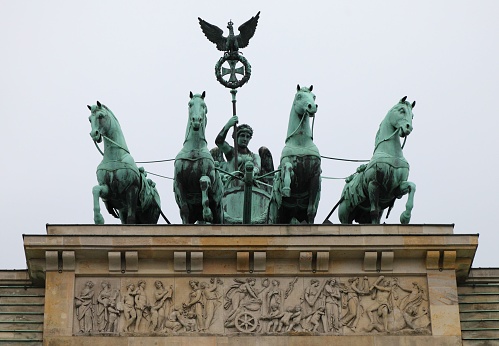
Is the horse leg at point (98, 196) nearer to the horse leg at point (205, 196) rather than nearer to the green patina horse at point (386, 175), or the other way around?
the horse leg at point (205, 196)

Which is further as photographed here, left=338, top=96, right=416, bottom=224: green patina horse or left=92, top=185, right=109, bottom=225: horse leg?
left=338, top=96, right=416, bottom=224: green patina horse

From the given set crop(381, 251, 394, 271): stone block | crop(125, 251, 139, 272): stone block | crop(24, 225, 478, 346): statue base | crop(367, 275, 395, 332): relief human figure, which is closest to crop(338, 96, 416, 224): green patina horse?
crop(24, 225, 478, 346): statue base

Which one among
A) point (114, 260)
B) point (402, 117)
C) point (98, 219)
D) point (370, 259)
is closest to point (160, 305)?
point (114, 260)

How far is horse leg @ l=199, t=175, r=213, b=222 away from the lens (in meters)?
37.5

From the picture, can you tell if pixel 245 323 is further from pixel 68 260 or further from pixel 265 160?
pixel 265 160

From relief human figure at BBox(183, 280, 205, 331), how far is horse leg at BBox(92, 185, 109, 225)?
2.16m

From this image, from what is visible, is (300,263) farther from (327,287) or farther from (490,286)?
(490,286)

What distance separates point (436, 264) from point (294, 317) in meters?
2.46

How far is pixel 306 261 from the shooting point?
36250mm

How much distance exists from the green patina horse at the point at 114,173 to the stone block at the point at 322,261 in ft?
10.9

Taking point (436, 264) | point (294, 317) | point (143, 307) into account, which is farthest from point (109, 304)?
point (436, 264)

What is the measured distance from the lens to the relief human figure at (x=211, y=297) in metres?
35.9

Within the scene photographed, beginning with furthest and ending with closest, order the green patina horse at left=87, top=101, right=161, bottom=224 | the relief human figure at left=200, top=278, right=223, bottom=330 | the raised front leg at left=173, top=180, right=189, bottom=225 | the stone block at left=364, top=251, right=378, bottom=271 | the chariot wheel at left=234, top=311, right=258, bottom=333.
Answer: the raised front leg at left=173, top=180, right=189, bottom=225 → the green patina horse at left=87, top=101, right=161, bottom=224 → the stone block at left=364, top=251, right=378, bottom=271 → the relief human figure at left=200, top=278, right=223, bottom=330 → the chariot wheel at left=234, top=311, right=258, bottom=333

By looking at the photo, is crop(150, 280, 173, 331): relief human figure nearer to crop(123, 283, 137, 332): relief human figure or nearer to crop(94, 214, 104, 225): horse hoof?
crop(123, 283, 137, 332): relief human figure
